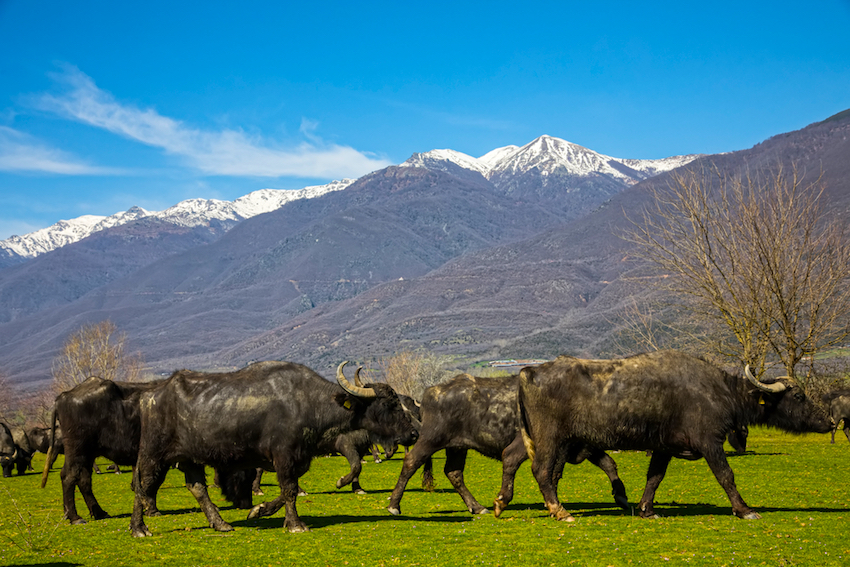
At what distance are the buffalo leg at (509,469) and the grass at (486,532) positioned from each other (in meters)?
0.33

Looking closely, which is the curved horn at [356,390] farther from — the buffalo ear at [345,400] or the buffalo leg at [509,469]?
the buffalo leg at [509,469]

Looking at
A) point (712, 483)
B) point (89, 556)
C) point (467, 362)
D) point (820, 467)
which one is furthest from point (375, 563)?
point (467, 362)

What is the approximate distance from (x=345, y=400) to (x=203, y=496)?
10.6 ft

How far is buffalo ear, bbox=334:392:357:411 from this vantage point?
50.6 feet

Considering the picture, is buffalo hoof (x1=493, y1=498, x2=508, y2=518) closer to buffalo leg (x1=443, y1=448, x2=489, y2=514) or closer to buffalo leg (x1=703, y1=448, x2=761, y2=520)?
buffalo leg (x1=443, y1=448, x2=489, y2=514)

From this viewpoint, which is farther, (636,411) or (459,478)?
(459,478)

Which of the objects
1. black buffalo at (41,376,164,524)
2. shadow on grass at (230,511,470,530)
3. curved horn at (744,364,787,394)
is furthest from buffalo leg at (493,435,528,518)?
black buffalo at (41,376,164,524)

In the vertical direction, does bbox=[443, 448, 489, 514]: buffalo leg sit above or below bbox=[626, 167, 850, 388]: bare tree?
below

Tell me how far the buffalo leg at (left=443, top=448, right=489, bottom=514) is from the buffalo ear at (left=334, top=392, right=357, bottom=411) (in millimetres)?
3134

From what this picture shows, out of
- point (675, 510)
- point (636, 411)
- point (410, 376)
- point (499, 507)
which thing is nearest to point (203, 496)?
point (499, 507)

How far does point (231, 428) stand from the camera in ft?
47.8

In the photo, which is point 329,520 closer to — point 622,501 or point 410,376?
point 622,501

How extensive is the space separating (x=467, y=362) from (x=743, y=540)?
186838mm

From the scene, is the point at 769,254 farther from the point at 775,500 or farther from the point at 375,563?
the point at 375,563
